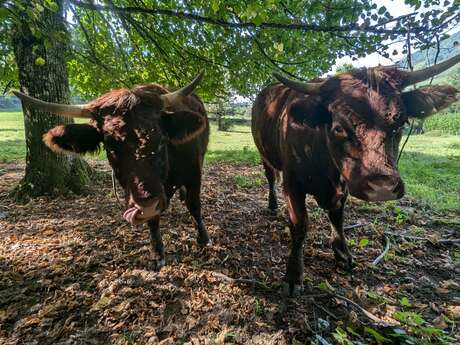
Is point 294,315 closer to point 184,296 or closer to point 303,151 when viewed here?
point 184,296

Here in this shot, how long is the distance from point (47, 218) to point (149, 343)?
3388 millimetres

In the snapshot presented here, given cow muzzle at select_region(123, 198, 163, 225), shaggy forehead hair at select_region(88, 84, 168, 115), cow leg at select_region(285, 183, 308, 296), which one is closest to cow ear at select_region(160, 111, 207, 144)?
shaggy forehead hair at select_region(88, 84, 168, 115)

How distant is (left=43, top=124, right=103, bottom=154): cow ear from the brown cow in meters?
1.94

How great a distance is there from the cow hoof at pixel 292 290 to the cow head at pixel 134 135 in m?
1.48


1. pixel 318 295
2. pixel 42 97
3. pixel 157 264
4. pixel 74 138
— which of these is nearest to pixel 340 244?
pixel 318 295

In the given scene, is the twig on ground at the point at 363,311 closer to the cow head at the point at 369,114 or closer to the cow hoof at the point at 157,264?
the cow head at the point at 369,114

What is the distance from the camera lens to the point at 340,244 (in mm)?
3650

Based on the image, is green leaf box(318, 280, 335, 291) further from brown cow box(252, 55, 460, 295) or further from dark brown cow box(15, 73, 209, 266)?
dark brown cow box(15, 73, 209, 266)

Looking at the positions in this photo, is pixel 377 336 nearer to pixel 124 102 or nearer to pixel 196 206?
pixel 196 206

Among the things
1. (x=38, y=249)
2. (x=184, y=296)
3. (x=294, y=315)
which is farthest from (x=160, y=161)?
(x=38, y=249)

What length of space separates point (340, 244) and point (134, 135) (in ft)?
8.63

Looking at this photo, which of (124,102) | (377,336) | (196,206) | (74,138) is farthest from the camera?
(196,206)

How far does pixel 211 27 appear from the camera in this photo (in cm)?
502

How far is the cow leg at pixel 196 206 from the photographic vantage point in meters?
4.09
